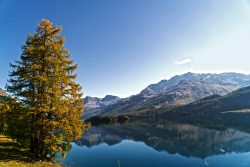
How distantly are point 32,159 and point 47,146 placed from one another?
2350 millimetres

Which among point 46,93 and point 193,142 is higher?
point 46,93

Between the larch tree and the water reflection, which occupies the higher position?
the larch tree

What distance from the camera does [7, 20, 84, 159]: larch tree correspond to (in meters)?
28.7

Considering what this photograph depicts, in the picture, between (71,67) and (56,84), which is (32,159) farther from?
(71,67)

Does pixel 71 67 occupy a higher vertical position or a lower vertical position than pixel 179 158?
higher

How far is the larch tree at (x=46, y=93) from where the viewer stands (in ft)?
94.3

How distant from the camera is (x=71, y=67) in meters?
33.0

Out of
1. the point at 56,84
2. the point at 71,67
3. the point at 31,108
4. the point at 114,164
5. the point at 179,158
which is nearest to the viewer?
the point at 31,108

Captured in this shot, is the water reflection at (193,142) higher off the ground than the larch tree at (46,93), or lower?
lower

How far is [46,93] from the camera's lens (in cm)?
2911

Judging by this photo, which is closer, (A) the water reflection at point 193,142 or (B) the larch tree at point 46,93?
(B) the larch tree at point 46,93

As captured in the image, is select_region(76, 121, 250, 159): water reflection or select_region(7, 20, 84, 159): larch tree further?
select_region(76, 121, 250, 159): water reflection

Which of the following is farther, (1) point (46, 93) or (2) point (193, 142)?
(2) point (193, 142)

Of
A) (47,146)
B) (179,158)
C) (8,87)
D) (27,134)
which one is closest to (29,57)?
(8,87)
